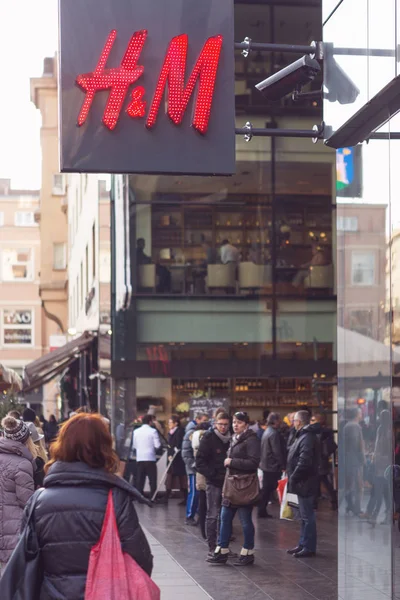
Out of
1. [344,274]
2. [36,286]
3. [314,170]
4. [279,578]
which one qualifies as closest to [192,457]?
[279,578]

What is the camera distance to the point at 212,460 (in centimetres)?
1396

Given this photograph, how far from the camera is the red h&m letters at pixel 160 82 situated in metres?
9.99

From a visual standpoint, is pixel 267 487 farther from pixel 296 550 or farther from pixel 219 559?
pixel 219 559

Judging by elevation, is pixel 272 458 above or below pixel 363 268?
below

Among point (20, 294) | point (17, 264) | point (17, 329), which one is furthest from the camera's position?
point (17, 264)

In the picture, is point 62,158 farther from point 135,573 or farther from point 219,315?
point 219,315

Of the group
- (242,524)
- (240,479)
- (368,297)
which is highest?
(368,297)

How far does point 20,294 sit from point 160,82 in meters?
59.9

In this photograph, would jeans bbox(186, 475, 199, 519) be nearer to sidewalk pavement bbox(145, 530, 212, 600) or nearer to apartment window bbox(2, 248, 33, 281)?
sidewalk pavement bbox(145, 530, 212, 600)

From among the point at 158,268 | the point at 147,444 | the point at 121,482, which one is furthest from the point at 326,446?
the point at 121,482

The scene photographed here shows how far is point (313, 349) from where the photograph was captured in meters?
26.9

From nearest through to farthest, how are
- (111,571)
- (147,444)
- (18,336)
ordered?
(111,571), (147,444), (18,336)

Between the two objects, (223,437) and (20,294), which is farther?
(20,294)

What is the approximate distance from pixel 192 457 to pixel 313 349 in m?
9.17
